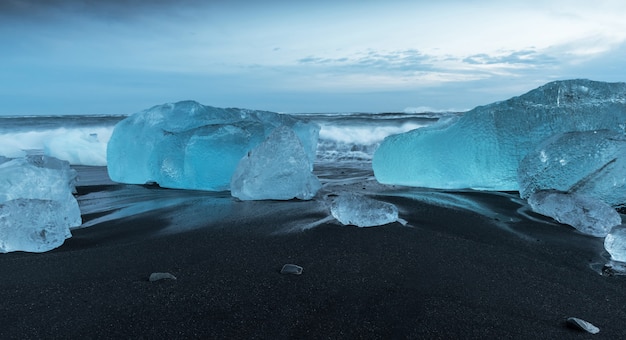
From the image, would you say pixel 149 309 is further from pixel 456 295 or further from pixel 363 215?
pixel 363 215

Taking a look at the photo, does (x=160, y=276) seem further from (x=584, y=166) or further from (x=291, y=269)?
(x=584, y=166)

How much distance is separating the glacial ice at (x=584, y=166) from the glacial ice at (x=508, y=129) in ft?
1.34

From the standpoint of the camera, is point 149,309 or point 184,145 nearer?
point 149,309

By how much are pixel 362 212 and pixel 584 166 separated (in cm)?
167

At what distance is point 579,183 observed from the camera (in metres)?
3.08

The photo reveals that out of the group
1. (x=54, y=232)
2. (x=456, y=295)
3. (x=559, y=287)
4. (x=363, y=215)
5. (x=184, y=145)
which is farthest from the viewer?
(x=184, y=145)

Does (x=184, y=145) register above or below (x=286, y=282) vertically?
above

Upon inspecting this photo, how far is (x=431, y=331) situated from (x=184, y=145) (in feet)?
10.1

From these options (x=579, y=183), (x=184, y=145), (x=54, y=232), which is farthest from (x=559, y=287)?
(x=184, y=145)

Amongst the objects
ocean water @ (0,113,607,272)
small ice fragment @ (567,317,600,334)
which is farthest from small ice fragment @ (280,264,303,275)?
small ice fragment @ (567,317,600,334)

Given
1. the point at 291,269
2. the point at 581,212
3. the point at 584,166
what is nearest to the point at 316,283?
the point at 291,269

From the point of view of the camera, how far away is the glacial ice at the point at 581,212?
2402mm

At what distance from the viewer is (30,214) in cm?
214

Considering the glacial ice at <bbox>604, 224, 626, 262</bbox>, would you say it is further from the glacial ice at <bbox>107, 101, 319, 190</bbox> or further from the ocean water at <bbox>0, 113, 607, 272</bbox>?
the glacial ice at <bbox>107, 101, 319, 190</bbox>
